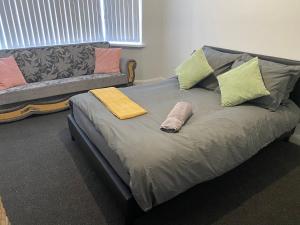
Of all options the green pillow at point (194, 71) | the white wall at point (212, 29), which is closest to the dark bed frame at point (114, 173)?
the white wall at point (212, 29)

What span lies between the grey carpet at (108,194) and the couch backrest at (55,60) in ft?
4.26

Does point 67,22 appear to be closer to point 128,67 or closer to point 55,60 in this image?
point 55,60

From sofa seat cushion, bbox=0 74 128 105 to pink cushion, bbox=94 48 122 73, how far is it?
15 centimetres

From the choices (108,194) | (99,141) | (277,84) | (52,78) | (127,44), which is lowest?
(108,194)

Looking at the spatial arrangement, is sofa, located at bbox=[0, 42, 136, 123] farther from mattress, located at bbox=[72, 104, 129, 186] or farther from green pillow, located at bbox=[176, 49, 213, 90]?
green pillow, located at bbox=[176, 49, 213, 90]

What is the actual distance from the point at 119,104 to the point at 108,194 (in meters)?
0.82

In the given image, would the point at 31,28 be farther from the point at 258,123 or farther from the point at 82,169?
the point at 258,123

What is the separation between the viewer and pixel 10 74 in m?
3.16

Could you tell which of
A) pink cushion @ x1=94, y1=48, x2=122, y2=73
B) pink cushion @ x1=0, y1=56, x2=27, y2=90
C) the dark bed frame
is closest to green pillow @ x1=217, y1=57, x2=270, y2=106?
the dark bed frame

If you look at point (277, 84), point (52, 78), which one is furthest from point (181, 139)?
point (52, 78)

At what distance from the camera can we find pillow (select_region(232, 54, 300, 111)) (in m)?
2.24

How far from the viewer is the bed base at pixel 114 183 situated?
153cm

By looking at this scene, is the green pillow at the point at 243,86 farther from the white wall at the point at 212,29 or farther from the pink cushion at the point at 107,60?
the pink cushion at the point at 107,60

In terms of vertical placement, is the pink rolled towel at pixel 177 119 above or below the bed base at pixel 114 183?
above
